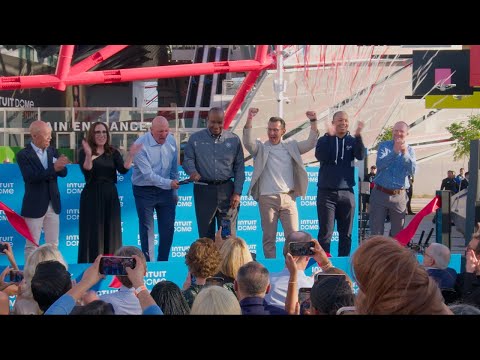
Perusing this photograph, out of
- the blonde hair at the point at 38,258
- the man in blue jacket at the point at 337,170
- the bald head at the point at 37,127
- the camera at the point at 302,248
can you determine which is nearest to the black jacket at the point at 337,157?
the man in blue jacket at the point at 337,170

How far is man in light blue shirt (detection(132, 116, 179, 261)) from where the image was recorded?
280 inches

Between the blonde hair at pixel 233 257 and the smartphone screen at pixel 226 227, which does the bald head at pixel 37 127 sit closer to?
the smartphone screen at pixel 226 227

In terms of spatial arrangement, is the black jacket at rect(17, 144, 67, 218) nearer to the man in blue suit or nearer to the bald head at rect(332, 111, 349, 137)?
the man in blue suit

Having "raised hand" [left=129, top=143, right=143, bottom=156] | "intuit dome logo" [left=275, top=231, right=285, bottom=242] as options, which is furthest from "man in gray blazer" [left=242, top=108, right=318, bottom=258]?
"intuit dome logo" [left=275, top=231, right=285, bottom=242]

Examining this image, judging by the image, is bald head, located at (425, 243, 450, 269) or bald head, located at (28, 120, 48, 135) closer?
bald head, located at (425, 243, 450, 269)

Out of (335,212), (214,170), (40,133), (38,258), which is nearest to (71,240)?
(40,133)

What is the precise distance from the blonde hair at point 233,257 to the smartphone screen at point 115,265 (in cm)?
161

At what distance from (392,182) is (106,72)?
22.3ft

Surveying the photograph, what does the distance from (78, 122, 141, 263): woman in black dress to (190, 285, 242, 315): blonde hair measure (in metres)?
4.04

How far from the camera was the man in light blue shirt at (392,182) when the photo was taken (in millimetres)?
7340
